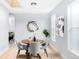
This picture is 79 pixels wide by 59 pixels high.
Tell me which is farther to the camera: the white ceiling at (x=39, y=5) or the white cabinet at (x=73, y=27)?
the white ceiling at (x=39, y=5)

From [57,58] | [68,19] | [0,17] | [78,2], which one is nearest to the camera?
[78,2]

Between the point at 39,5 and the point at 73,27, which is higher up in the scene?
the point at 39,5

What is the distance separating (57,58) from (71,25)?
5.70ft

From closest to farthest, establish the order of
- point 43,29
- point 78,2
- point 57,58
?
point 78,2 → point 57,58 → point 43,29

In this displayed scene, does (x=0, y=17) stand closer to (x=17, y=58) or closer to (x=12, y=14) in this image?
(x=17, y=58)

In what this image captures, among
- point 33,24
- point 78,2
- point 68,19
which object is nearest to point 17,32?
point 33,24

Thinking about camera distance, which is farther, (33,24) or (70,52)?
(33,24)

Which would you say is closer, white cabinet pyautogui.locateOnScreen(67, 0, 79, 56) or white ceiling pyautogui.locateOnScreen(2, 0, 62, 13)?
white cabinet pyautogui.locateOnScreen(67, 0, 79, 56)

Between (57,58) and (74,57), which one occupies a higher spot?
(74,57)

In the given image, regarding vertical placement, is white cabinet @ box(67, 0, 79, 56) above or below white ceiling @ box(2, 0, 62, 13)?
below

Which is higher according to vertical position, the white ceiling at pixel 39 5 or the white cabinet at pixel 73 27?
the white ceiling at pixel 39 5

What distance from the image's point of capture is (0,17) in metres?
6.63

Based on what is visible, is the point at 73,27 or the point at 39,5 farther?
the point at 39,5

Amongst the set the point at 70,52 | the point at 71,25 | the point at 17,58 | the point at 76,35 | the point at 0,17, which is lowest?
the point at 17,58
